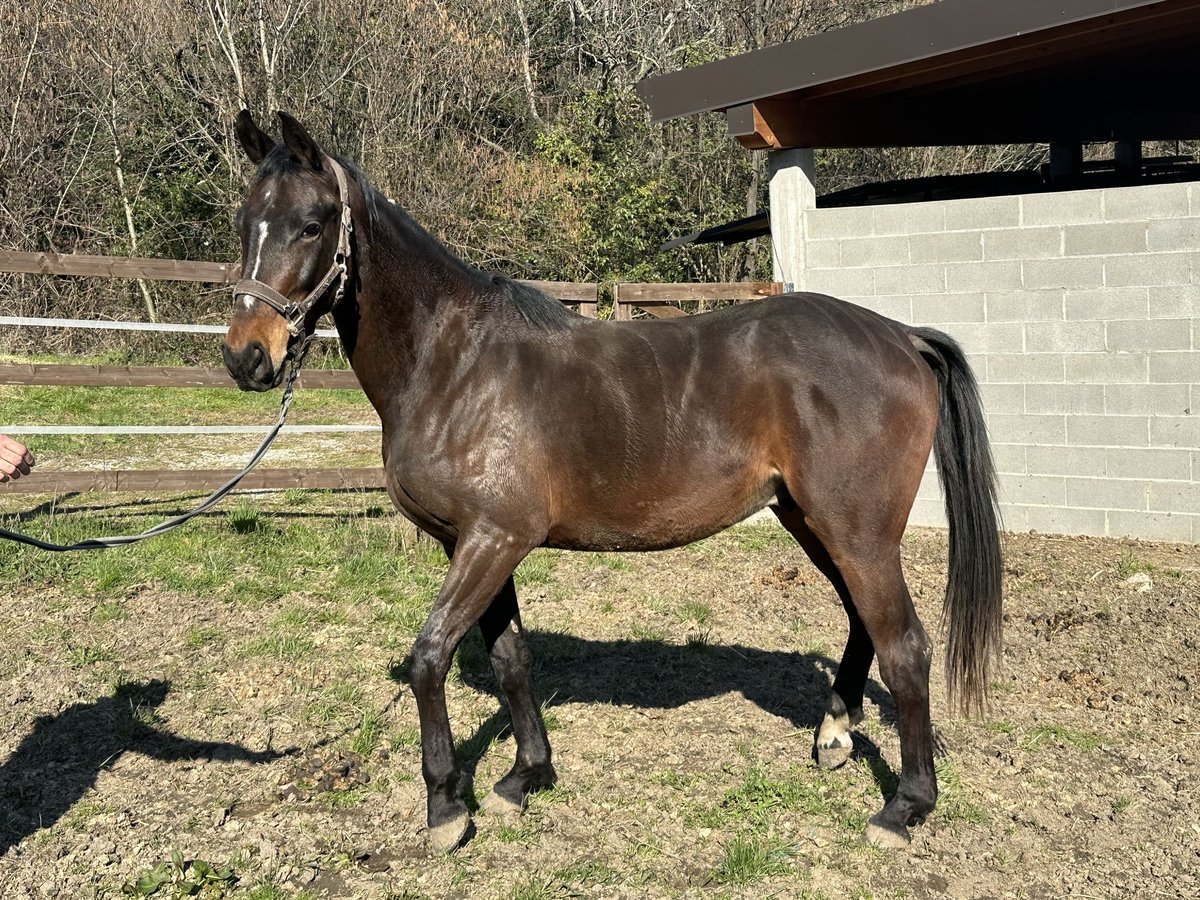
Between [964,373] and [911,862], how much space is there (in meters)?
1.83

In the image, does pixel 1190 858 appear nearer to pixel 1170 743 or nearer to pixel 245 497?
pixel 1170 743

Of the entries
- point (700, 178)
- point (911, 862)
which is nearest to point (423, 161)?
point (700, 178)

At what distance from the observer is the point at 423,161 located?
1580 centimetres

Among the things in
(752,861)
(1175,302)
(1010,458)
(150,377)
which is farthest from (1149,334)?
(150,377)

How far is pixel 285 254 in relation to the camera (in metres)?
3.18

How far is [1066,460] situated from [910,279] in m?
1.74

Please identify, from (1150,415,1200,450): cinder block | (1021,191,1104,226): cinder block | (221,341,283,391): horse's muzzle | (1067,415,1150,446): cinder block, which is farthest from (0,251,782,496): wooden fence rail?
(221,341,283,391): horse's muzzle

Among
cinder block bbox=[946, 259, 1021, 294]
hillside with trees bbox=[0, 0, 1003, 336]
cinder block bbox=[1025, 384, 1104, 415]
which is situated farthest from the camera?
hillside with trees bbox=[0, 0, 1003, 336]

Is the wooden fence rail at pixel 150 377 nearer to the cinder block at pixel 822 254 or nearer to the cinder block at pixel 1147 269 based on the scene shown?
the cinder block at pixel 822 254

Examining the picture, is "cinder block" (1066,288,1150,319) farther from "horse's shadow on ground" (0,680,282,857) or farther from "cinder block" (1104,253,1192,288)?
"horse's shadow on ground" (0,680,282,857)

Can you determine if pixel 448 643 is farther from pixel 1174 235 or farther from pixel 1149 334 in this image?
pixel 1174 235

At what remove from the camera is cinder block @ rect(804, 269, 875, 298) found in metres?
7.71

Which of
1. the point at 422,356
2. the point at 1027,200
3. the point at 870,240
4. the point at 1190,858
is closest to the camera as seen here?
the point at 1190,858

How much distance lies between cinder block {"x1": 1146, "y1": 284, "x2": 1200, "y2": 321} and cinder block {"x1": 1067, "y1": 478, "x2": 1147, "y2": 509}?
1138 millimetres
